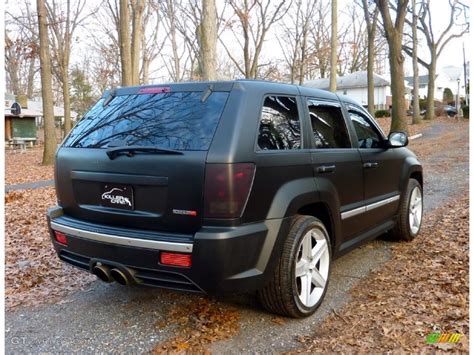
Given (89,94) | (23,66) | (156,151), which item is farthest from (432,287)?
(89,94)

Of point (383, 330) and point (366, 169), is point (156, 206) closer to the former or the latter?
point (383, 330)

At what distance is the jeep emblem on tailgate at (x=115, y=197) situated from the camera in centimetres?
313

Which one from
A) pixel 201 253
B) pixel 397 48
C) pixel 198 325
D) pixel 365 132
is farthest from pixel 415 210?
pixel 397 48

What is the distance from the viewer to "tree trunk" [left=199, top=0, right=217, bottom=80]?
34.0 ft

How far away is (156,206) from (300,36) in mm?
32618

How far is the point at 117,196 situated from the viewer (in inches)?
125

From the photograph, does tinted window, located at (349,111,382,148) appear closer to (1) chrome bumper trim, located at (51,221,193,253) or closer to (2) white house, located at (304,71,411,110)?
(1) chrome bumper trim, located at (51,221,193,253)

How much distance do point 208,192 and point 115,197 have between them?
795mm

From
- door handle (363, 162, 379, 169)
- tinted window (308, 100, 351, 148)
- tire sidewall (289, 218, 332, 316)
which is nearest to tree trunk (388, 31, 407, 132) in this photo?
door handle (363, 162, 379, 169)

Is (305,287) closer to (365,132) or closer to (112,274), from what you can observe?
Answer: (112,274)

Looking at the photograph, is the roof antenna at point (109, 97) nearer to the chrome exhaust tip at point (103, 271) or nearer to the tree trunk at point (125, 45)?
the chrome exhaust tip at point (103, 271)

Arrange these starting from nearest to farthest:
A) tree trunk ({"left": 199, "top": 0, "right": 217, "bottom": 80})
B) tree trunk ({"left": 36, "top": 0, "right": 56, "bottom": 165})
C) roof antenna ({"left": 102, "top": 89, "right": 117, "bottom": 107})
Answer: roof antenna ({"left": 102, "top": 89, "right": 117, "bottom": 107})
tree trunk ({"left": 199, "top": 0, "right": 217, "bottom": 80})
tree trunk ({"left": 36, "top": 0, "right": 56, "bottom": 165})

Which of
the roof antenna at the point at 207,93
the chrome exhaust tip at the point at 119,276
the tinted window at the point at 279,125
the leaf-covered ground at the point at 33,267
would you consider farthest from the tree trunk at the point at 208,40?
the chrome exhaust tip at the point at 119,276

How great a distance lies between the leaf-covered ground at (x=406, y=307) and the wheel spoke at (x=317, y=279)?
10.6 inches
